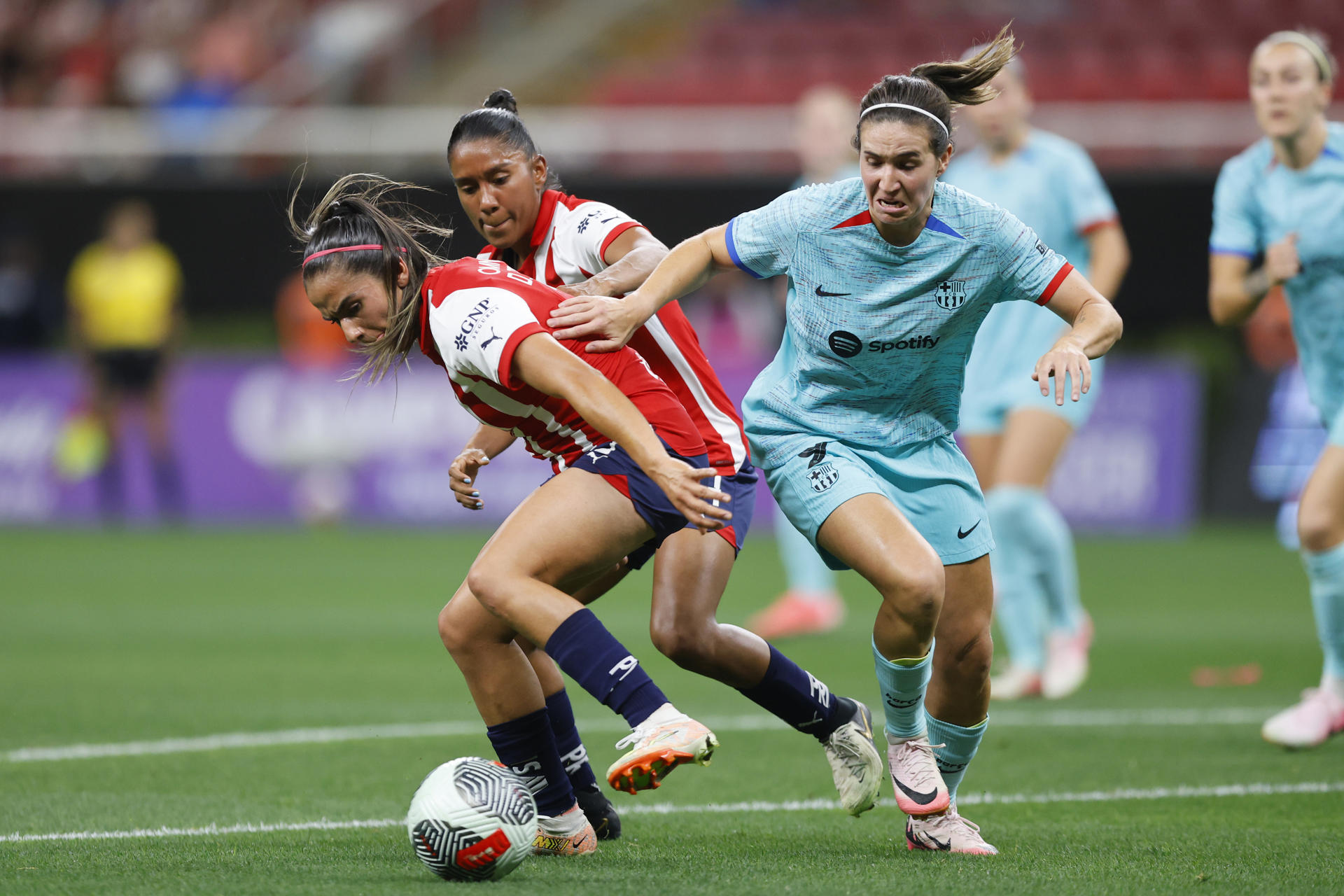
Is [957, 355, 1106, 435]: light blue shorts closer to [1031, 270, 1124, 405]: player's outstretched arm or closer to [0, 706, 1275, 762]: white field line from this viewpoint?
[0, 706, 1275, 762]: white field line

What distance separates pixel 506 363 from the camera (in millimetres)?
3717

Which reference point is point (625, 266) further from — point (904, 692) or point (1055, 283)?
point (904, 692)

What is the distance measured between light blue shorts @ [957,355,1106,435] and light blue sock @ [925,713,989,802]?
2867mm

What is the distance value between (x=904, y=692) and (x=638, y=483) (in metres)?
0.85

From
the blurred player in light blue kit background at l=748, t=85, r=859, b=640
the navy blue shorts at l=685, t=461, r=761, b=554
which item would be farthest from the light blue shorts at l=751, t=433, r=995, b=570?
the blurred player in light blue kit background at l=748, t=85, r=859, b=640

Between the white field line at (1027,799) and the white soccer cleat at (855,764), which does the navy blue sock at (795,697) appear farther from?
the white field line at (1027,799)

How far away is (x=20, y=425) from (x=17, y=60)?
5.67m

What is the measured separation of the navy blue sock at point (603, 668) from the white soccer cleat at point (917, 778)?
2.39 ft

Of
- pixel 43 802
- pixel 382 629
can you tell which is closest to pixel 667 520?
pixel 43 802

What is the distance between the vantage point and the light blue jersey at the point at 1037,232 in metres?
6.96

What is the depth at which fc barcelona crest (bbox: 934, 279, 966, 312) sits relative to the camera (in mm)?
4031

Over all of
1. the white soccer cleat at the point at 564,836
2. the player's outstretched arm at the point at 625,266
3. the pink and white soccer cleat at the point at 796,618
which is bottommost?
the pink and white soccer cleat at the point at 796,618

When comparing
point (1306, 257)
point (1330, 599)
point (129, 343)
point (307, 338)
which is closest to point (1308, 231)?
point (1306, 257)

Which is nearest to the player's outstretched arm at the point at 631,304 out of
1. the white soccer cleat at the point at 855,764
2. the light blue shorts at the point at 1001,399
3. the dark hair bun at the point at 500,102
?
the dark hair bun at the point at 500,102
